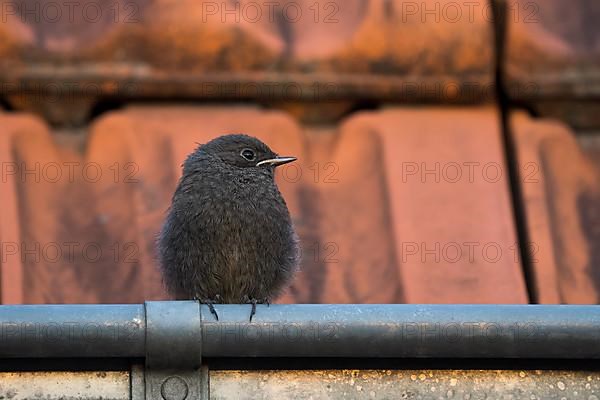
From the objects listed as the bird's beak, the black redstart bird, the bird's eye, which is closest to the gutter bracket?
the black redstart bird

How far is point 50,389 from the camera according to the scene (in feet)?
9.41

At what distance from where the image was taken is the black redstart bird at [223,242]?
4.46 meters

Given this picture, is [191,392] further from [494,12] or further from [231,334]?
[494,12]

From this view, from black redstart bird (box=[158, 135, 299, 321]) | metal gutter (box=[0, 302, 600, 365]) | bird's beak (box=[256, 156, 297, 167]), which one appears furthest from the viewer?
bird's beak (box=[256, 156, 297, 167])

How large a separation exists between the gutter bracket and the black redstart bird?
150cm

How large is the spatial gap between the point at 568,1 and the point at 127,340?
2934 mm

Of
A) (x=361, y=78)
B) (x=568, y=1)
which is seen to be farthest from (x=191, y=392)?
(x=568, y=1)

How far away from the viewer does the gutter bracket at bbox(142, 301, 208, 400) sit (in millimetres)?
2873

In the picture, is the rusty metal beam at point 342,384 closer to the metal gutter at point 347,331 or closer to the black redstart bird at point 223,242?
the metal gutter at point 347,331

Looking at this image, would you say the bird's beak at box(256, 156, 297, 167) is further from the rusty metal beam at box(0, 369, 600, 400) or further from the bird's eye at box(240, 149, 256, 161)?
the rusty metal beam at box(0, 369, 600, 400)

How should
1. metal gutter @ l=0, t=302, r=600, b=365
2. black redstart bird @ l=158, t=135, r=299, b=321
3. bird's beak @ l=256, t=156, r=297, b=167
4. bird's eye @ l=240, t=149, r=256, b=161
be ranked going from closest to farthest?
metal gutter @ l=0, t=302, r=600, b=365 < black redstart bird @ l=158, t=135, r=299, b=321 < bird's beak @ l=256, t=156, r=297, b=167 < bird's eye @ l=240, t=149, r=256, b=161

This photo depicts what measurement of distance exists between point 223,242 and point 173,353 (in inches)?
65.5

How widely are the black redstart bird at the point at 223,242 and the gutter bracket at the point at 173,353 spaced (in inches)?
59.0

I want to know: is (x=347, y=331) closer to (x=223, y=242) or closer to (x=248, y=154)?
(x=223, y=242)
